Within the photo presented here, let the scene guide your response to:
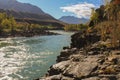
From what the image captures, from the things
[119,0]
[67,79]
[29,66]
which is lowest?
[29,66]

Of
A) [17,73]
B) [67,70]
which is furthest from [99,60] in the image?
[17,73]

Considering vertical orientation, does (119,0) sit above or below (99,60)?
above

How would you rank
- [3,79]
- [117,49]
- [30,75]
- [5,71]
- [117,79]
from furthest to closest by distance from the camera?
[5,71] → [30,75] → [3,79] → [117,49] → [117,79]

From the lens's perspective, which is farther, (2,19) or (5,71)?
(2,19)

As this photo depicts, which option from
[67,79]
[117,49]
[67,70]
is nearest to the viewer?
[67,79]

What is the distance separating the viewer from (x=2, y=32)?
16338cm

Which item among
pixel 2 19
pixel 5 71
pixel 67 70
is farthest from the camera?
pixel 2 19

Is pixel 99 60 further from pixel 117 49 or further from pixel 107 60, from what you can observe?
pixel 117 49

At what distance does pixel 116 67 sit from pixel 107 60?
118 inches

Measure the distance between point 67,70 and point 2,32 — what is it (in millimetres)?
141018

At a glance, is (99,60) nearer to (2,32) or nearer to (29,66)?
(29,66)

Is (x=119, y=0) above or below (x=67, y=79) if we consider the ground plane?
above

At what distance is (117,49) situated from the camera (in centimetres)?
3275

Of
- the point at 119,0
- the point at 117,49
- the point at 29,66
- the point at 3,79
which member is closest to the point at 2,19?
the point at 29,66
